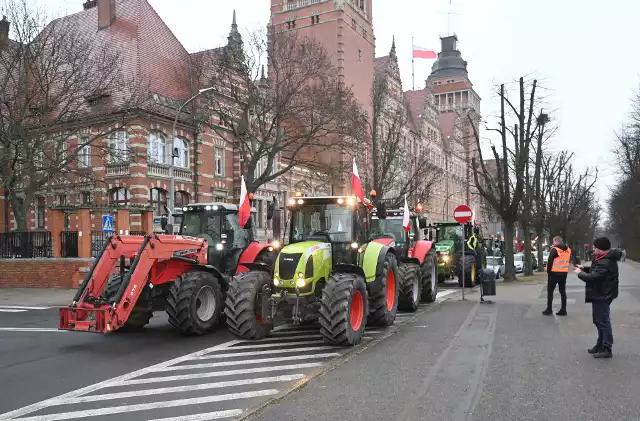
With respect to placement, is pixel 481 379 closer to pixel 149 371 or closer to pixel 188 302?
pixel 149 371

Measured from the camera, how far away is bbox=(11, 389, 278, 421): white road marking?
5.61 m

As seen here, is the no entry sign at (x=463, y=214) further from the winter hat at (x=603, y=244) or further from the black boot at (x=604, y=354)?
the black boot at (x=604, y=354)

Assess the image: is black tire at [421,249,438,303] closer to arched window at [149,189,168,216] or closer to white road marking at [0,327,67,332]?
white road marking at [0,327,67,332]

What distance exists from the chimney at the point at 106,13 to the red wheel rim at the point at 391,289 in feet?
99.0

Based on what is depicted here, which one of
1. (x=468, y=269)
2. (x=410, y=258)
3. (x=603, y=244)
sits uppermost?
(x=603, y=244)

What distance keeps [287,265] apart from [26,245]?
17493 mm

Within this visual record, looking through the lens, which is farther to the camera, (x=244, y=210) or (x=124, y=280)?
(x=244, y=210)

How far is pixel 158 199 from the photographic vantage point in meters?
33.4

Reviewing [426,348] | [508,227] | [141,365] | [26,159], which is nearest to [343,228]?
[426,348]

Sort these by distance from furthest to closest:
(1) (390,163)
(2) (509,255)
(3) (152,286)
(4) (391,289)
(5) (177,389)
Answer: (1) (390,163)
(2) (509,255)
(4) (391,289)
(3) (152,286)
(5) (177,389)

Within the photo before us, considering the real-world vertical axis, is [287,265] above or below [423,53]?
below

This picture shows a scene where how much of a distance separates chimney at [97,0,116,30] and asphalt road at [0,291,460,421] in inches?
1104

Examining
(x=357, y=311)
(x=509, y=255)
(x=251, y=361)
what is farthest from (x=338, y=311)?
(x=509, y=255)

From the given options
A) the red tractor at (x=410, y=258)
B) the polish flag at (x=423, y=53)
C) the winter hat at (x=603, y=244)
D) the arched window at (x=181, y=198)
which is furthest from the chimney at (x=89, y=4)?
the polish flag at (x=423, y=53)
